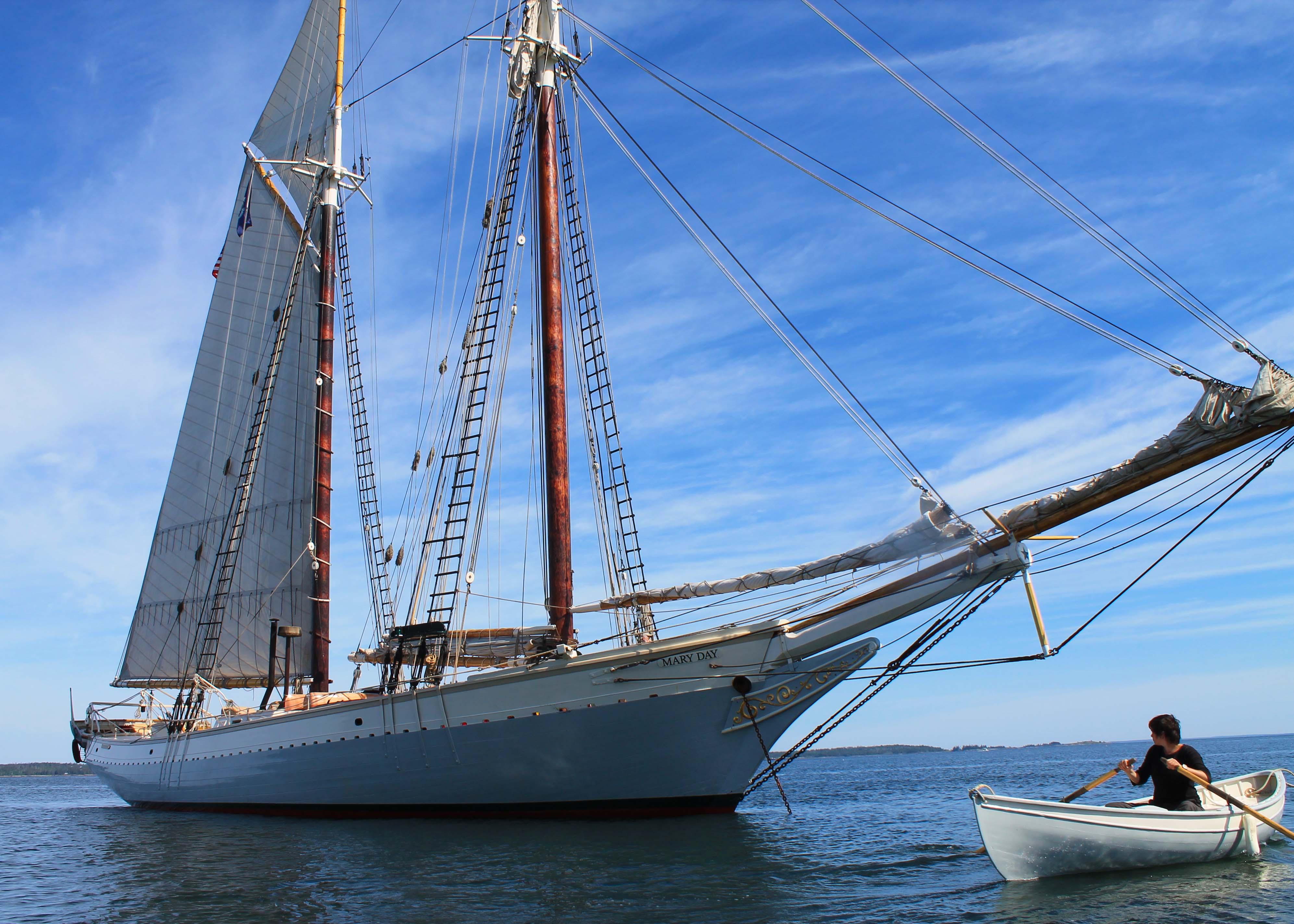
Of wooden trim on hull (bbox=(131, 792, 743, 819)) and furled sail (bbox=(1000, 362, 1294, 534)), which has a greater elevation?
furled sail (bbox=(1000, 362, 1294, 534))

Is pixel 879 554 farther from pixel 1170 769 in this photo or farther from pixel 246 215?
pixel 246 215

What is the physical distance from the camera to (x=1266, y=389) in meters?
11.2

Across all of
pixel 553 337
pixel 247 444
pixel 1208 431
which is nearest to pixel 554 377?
pixel 553 337

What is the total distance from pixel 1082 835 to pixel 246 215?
35.1 metres

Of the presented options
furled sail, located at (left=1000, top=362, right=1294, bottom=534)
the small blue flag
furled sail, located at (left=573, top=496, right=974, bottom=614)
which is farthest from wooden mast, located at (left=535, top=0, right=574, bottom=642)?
the small blue flag

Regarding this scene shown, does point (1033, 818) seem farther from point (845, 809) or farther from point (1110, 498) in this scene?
point (845, 809)

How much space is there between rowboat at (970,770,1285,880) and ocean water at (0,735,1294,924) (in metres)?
0.19

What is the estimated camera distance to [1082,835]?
10.7 m

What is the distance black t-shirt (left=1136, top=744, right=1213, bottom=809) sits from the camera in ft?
36.2

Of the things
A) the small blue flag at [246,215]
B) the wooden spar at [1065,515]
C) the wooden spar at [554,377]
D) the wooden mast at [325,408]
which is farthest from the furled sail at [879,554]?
the small blue flag at [246,215]

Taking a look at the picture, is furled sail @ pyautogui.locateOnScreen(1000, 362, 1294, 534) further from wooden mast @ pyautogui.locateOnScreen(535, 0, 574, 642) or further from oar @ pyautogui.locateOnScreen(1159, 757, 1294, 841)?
wooden mast @ pyautogui.locateOnScreen(535, 0, 574, 642)

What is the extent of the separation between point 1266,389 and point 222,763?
84.9ft

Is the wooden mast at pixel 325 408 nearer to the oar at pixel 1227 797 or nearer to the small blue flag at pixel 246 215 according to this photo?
the small blue flag at pixel 246 215

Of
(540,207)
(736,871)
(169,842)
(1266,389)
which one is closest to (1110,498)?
(1266,389)
